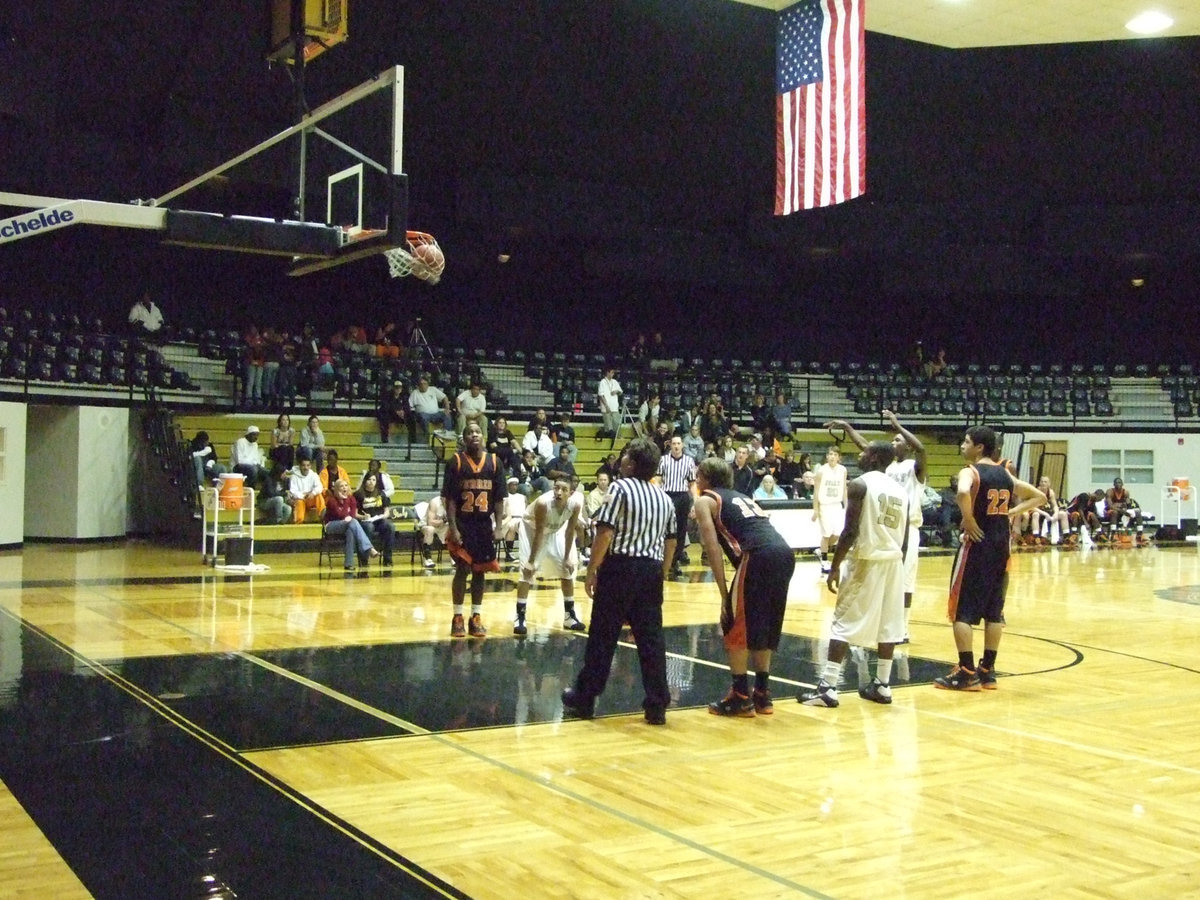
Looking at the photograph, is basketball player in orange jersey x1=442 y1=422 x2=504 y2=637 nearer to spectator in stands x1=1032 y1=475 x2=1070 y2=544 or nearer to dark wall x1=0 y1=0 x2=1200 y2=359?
dark wall x1=0 y1=0 x2=1200 y2=359

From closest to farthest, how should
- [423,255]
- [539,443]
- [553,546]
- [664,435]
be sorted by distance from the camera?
[423,255], [553,546], [664,435], [539,443]

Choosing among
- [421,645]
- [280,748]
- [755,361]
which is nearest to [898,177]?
[755,361]

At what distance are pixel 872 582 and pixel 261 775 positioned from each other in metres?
4.16

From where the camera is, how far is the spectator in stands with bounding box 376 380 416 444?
22.5 m

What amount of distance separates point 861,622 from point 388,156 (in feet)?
16.4

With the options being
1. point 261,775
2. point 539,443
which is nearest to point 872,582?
point 261,775

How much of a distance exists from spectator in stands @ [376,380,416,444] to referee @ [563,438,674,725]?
50.2ft

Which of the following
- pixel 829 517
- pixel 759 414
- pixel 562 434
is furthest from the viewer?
pixel 759 414

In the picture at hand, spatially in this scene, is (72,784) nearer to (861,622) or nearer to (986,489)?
(861,622)

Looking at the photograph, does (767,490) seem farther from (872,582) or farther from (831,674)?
(831,674)

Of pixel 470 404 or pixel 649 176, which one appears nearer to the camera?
pixel 470 404

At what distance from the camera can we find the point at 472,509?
10.6 m

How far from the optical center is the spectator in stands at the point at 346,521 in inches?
677

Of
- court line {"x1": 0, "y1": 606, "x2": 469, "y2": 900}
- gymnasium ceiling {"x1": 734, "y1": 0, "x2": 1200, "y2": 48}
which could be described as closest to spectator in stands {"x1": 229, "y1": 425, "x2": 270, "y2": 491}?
court line {"x1": 0, "y1": 606, "x2": 469, "y2": 900}
